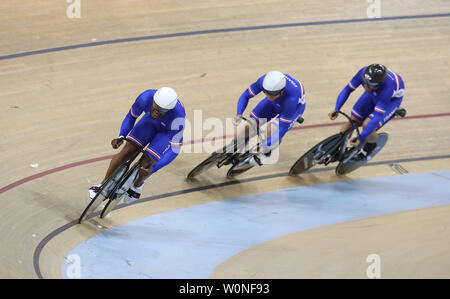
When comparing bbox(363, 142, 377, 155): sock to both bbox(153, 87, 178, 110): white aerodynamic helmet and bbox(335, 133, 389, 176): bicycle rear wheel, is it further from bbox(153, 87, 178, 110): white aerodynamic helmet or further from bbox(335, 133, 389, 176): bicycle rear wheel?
bbox(153, 87, 178, 110): white aerodynamic helmet

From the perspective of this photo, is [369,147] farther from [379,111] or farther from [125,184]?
[125,184]

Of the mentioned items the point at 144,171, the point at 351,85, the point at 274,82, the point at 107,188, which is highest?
the point at 274,82

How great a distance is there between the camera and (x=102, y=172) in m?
5.31

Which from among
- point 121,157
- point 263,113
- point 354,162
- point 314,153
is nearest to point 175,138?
point 121,157

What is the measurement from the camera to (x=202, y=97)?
6.48 m

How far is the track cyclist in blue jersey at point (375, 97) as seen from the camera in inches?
199

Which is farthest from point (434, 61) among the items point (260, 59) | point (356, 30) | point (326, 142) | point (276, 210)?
point (276, 210)

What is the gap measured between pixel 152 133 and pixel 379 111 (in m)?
1.88

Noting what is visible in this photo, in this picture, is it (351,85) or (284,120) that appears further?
(351,85)

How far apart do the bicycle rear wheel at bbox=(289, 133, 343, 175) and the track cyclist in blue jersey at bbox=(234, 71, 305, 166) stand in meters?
0.41

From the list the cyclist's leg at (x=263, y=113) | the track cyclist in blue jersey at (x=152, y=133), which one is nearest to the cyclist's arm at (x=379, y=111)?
the cyclist's leg at (x=263, y=113)

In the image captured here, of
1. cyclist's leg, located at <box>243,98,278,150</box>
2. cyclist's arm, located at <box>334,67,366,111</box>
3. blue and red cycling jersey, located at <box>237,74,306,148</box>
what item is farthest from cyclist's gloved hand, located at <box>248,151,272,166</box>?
cyclist's arm, located at <box>334,67,366,111</box>
